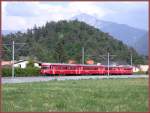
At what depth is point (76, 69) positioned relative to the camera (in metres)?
77.6

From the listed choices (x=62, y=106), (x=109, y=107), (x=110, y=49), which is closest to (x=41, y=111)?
(x=62, y=106)

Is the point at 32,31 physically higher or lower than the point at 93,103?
higher

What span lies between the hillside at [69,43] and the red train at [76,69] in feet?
80.7

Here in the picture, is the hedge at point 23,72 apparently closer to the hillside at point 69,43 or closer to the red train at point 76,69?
the red train at point 76,69

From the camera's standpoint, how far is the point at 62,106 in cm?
1376

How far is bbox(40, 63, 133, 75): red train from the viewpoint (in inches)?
2901

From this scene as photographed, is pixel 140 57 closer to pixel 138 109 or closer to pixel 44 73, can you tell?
pixel 44 73

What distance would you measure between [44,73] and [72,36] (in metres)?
62.3

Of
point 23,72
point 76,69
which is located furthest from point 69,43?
point 76,69

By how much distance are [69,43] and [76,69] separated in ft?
172

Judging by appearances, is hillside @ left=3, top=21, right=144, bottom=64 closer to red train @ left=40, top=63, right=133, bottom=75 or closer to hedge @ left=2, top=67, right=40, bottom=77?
red train @ left=40, top=63, right=133, bottom=75

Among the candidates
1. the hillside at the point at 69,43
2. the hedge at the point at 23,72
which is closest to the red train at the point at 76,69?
the hedge at the point at 23,72

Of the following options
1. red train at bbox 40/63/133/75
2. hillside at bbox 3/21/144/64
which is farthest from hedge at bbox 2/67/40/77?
hillside at bbox 3/21/144/64

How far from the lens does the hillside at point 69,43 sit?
114 meters
